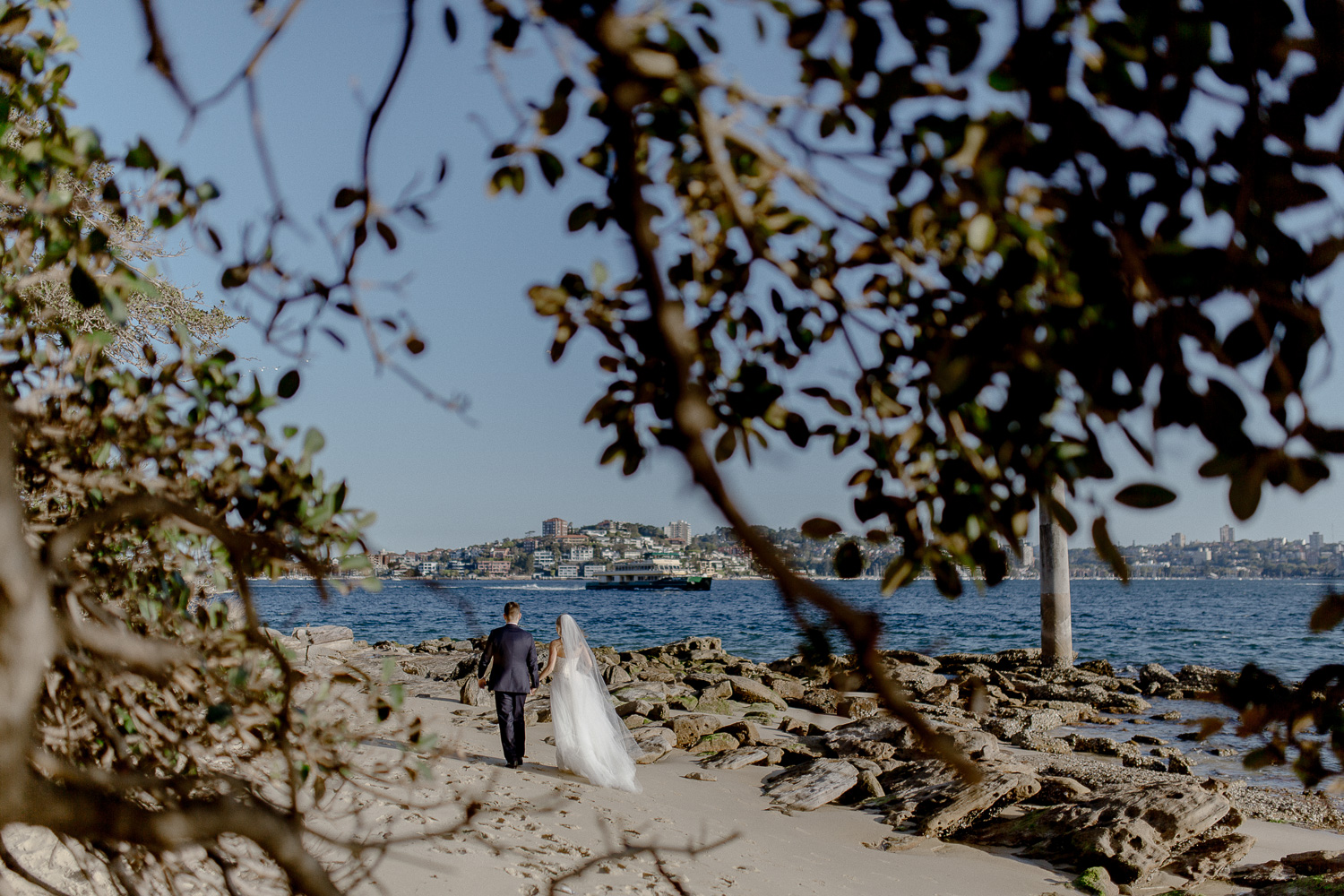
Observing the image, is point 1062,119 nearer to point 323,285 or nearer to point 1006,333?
point 1006,333

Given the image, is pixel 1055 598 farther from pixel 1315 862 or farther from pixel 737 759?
pixel 1315 862

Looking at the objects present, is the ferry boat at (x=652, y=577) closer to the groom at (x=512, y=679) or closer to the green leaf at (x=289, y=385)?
the groom at (x=512, y=679)

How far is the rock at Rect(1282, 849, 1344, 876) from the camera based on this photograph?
7.17m

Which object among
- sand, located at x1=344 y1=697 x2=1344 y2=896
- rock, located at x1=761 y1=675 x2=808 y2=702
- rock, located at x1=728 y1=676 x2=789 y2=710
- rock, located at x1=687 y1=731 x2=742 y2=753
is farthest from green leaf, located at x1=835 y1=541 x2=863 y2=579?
rock, located at x1=761 y1=675 x2=808 y2=702

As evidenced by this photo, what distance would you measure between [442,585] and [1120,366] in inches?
67.9

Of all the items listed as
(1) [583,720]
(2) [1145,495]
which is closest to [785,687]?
(1) [583,720]

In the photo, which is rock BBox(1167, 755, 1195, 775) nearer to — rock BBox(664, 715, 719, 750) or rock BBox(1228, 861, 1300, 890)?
rock BBox(1228, 861, 1300, 890)

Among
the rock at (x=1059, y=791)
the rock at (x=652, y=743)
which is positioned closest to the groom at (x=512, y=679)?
the rock at (x=652, y=743)

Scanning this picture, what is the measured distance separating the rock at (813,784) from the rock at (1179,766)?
541 centimetres

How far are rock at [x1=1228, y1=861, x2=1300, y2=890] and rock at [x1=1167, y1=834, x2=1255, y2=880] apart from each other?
0.34ft

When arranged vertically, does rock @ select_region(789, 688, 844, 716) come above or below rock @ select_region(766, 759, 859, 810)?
below

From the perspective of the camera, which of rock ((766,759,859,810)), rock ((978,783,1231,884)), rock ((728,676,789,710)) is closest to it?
rock ((978,783,1231,884))

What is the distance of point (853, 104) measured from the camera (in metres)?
1.71

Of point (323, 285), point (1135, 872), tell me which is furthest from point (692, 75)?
point (1135, 872)
